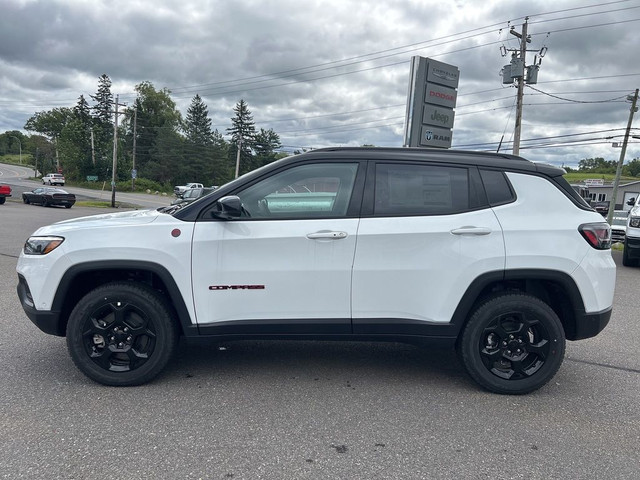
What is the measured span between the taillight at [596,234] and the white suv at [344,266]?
1cm

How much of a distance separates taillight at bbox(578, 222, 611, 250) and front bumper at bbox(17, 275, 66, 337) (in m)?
4.01

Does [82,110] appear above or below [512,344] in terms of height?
above

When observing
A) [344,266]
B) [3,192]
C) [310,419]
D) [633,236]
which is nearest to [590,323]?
[344,266]

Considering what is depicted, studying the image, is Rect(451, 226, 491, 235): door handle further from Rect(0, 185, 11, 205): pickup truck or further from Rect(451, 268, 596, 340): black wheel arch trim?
Rect(0, 185, 11, 205): pickup truck

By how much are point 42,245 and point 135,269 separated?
0.75 metres

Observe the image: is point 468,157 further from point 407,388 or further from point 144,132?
point 144,132

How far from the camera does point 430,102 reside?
1040 cm

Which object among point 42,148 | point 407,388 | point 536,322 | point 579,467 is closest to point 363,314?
point 407,388

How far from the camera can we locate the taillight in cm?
355

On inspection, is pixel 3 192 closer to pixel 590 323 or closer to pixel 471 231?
pixel 471 231

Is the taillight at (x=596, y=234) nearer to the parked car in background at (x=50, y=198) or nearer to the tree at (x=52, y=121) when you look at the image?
the parked car in background at (x=50, y=198)

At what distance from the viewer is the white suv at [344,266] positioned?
3.44 metres

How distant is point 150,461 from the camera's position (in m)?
2.66

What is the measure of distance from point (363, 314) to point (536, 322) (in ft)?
4.33
